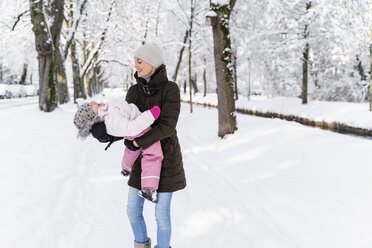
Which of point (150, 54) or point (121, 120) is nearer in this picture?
point (121, 120)

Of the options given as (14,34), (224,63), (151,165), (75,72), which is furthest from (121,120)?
(14,34)

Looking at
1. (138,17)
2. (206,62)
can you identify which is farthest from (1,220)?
(206,62)

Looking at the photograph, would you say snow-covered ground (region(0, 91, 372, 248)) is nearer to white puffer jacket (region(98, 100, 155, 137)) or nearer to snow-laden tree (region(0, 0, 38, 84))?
white puffer jacket (region(98, 100, 155, 137))

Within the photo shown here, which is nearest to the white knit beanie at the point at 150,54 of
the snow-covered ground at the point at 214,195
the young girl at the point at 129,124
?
the young girl at the point at 129,124

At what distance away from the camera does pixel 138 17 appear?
27594 millimetres

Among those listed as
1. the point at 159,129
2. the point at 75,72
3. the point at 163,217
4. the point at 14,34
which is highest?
the point at 14,34

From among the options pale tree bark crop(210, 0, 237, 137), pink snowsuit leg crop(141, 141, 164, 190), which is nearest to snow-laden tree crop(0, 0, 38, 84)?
pale tree bark crop(210, 0, 237, 137)

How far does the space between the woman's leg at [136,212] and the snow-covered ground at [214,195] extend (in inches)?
29.4

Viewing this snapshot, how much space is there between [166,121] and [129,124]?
0.31 metres

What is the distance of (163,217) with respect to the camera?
2654mm

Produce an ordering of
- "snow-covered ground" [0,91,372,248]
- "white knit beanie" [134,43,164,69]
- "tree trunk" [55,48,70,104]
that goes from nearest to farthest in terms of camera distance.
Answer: "white knit beanie" [134,43,164,69]
"snow-covered ground" [0,91,372,248]
"tree trunk" [55,48,70,104]

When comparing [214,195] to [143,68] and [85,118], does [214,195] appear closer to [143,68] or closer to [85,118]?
[143,68]

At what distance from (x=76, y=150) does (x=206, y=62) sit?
1275 inches

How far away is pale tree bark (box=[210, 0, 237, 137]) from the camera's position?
9.02 m
